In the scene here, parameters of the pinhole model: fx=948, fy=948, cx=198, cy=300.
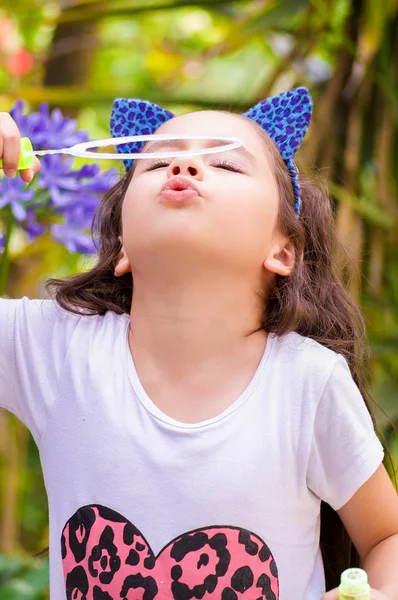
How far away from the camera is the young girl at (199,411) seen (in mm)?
930

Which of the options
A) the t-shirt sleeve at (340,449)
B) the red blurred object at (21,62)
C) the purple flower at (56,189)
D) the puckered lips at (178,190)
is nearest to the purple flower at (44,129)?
the purple flower at (56,189)

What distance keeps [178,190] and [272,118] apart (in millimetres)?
243

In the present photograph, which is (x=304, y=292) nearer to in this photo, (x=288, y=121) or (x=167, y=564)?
(x=288, y=121)

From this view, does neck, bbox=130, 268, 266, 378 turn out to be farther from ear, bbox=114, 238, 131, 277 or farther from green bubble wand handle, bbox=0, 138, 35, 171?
green bubble wand handle, bbox=0, 138, 35, 171

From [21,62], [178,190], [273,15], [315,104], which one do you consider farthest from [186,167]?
[21,62]

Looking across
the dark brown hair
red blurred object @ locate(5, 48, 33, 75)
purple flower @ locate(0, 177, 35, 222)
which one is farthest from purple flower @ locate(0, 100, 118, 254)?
red blurred object @ locate(5, 48, 33, 75)

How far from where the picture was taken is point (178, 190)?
0.95 meters

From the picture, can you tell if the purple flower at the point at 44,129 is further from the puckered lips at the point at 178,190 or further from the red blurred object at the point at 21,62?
the red blurred object at the point at 21,62

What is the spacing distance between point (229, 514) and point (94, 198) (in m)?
0.57

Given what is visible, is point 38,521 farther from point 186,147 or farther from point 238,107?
point 186,147

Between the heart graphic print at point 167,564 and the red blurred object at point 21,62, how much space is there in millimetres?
2181

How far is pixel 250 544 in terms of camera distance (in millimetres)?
936

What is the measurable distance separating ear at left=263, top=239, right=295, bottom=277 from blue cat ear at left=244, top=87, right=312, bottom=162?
12cm

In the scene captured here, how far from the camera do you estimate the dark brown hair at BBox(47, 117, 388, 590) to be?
3.46ft
